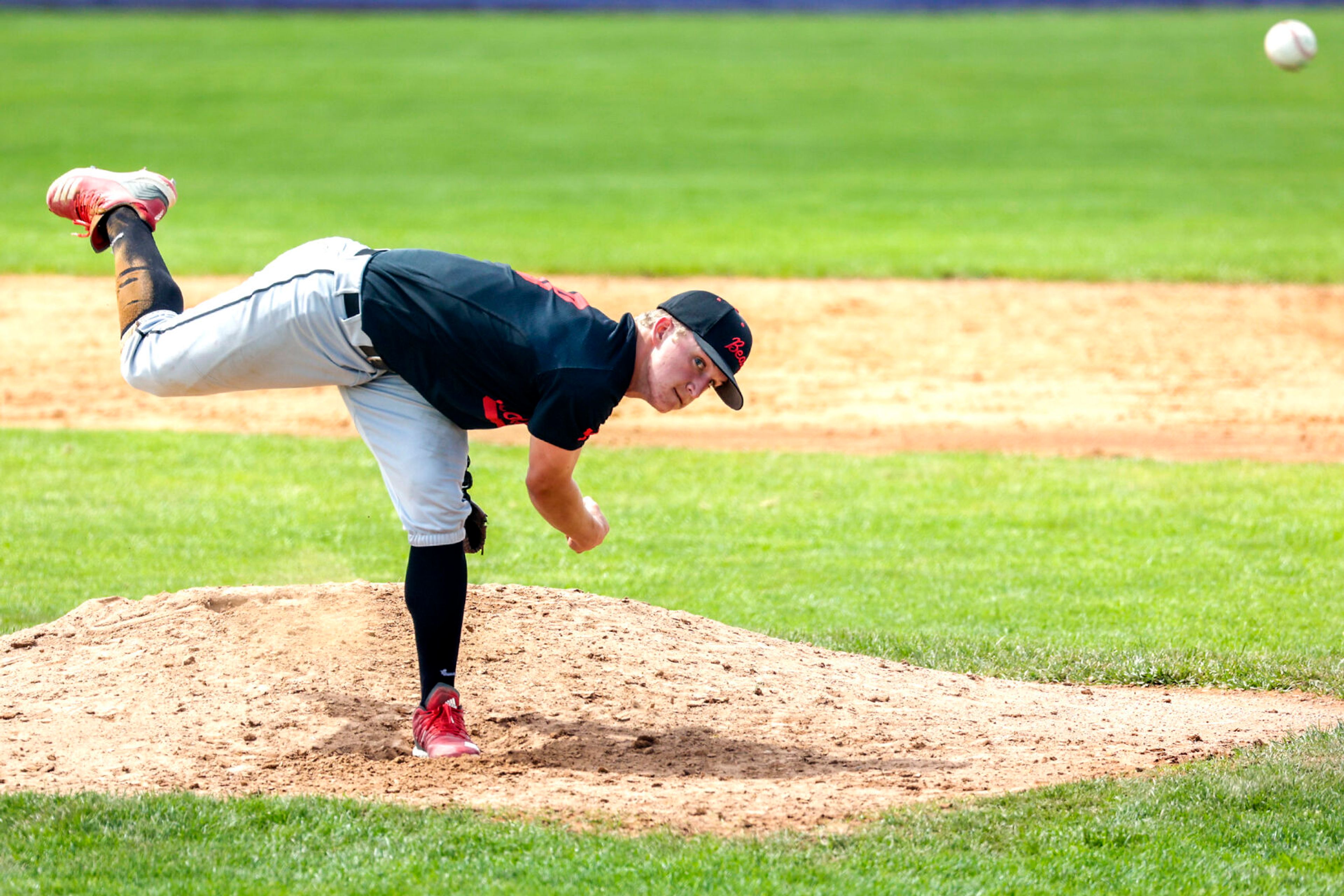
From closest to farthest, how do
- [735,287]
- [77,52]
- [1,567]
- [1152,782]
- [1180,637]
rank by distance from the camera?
[1152,782] < [1180,637] < [1,567] < [735,287] < [77,52]

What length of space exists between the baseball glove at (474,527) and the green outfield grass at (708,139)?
11.6 metres

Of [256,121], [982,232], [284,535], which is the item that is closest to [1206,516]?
[284,535]

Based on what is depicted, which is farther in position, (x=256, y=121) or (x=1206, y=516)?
(x=256, y=121)

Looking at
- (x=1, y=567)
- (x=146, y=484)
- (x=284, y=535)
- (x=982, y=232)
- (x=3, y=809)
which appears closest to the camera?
(x=3, y=809)

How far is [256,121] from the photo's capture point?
1203 inches

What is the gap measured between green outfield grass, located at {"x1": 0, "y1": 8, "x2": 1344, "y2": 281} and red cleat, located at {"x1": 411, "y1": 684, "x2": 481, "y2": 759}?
11929 millimetres

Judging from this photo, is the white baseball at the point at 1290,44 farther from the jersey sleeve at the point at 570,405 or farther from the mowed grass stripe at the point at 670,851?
the jersey sleeve at the point at 570,405

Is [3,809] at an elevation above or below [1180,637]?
above

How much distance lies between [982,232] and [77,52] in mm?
27064

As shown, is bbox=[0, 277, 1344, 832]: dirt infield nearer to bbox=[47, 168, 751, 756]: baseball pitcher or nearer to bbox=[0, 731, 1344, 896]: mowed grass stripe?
bbox=[0, 731, 1344, 896]: mowed grass stripe

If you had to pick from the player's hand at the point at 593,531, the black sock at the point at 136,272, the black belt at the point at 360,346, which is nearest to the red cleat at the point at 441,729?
the player's hand at the point at 593,531

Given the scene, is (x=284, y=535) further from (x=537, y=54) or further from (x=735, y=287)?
(x=537, y=54)

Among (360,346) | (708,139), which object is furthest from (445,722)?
(708,139)

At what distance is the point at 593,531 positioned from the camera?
4.90m
